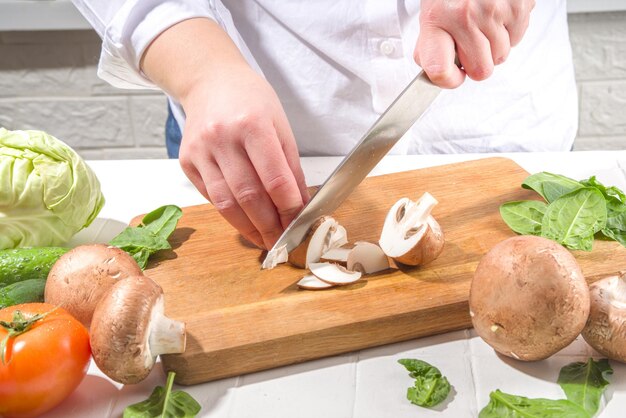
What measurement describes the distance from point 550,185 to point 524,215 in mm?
104

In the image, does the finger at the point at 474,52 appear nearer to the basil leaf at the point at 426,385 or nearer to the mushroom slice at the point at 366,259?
the mushroom slice at the point at 366,259

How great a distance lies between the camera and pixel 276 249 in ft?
4.19

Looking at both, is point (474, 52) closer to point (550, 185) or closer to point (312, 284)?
point (550, 185)

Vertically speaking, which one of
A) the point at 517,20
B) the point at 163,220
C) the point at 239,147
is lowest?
the point at 163,220

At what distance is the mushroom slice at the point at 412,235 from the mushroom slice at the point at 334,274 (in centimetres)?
7

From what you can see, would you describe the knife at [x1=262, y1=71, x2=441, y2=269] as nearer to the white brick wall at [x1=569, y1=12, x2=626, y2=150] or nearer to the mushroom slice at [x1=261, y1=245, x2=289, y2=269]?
the mushroom slice at [x1=261, y1=245, x2=289, y2=269]

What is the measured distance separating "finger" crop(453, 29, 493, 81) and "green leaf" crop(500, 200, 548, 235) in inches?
9.4

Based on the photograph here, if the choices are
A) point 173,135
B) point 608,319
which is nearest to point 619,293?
point 608,319

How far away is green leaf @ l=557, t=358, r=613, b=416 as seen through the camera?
1.02 metres

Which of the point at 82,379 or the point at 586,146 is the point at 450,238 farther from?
the point at 586,146

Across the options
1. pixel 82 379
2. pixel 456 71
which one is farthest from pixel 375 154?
pixel 82 379

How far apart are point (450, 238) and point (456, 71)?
28cm

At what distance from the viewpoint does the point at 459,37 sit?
4.32 feet

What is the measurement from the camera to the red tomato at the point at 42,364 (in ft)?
3.22
